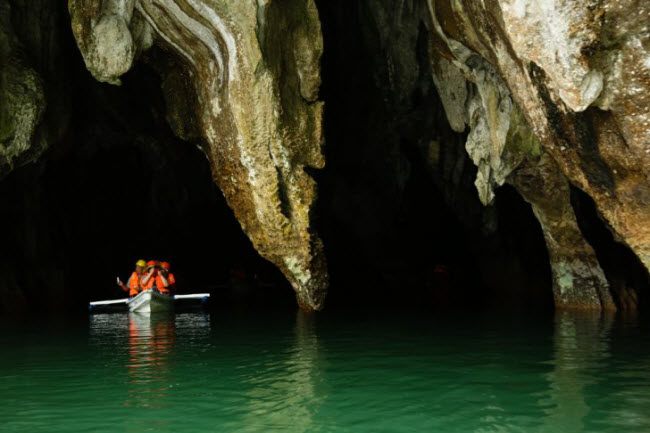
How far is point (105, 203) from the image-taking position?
24969 mm

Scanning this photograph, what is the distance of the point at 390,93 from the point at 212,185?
380 inches

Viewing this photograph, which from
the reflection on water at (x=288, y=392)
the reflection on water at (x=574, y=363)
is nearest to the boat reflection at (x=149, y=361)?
the reflection on water at (x=288, y=392)

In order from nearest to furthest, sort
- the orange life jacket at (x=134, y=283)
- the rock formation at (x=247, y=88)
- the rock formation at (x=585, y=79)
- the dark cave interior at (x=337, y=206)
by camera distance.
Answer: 1. the rock formation at (x=585, y=79)
2. the rock formation at (x=247, y=88)
3. the orange life jacket at (x=134, y=283)
4. the dark cave interior at (x=337, y=206)

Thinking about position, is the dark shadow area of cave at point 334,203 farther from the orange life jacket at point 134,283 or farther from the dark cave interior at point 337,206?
the orange life jacket at point 134,283

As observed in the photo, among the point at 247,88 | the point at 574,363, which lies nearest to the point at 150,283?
the point at 247,88

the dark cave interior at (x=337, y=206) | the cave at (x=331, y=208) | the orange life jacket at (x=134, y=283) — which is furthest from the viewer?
the dark cave interior at (x=337, y=206)

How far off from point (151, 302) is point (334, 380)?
404 inches

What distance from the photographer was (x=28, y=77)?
13742 mm

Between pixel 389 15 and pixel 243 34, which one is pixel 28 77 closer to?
pixel 243 34

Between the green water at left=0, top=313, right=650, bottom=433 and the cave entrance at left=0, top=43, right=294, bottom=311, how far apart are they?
838cm

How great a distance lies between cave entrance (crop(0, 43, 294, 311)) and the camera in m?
19.4

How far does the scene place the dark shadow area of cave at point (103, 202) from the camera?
62.9 feet

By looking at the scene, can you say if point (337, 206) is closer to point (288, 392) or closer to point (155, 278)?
point (155, 278)

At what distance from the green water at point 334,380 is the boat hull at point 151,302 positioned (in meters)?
4.26
